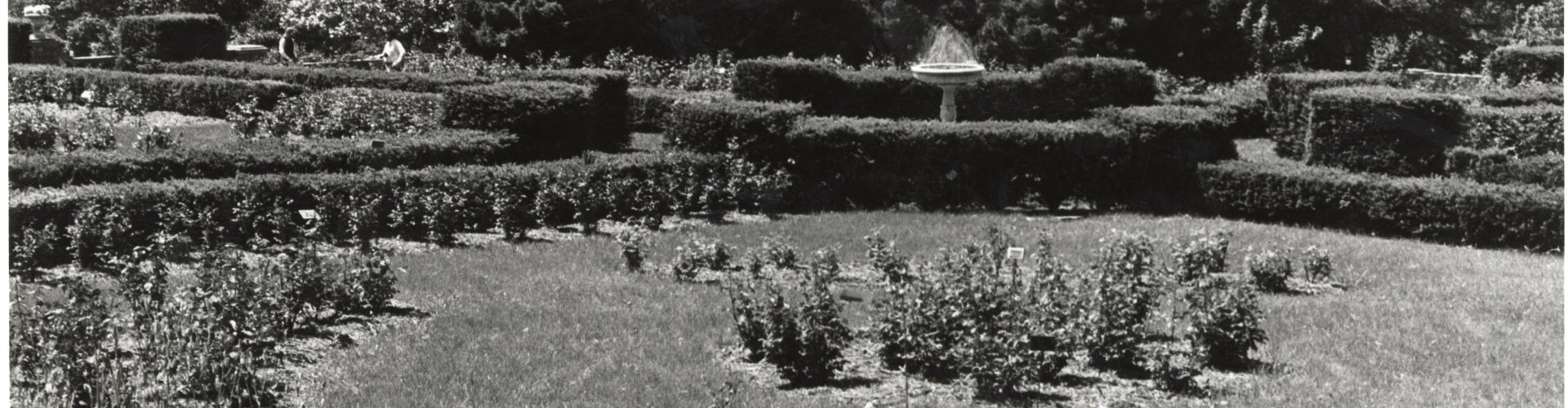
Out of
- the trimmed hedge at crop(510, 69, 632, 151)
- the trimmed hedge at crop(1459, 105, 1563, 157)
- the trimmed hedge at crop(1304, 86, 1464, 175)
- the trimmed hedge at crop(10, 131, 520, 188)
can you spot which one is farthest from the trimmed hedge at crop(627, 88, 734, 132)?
the trimmed hedge at crop(1459, 105, 1563, 157)

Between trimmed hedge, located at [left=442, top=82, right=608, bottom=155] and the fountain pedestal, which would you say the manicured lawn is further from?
the fountain pedestal

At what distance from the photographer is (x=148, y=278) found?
7926 mm

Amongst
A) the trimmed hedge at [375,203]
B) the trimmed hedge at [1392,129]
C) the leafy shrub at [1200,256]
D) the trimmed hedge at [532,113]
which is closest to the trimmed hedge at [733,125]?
the trimmed hedge at [375,203]

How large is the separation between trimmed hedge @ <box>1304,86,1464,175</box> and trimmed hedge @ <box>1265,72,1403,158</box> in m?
1.31

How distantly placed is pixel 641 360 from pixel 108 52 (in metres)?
31.5

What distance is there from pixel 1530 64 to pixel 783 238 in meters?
14.4

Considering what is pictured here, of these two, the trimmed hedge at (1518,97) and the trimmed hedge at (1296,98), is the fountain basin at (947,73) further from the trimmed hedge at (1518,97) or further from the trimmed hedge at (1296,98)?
the trimmed hedge at (1518,97)

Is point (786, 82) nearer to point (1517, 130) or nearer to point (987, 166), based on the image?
point (987, 166)

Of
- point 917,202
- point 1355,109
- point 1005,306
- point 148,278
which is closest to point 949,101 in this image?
point 917,202

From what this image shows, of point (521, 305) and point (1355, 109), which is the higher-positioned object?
point (1355, 109)

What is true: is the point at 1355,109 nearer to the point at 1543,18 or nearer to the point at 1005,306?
the point at 1005,306

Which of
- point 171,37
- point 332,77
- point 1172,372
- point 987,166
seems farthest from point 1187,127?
point 171,37

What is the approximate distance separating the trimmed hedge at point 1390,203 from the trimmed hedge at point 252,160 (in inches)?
275

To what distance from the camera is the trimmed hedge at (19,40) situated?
91.8ft
